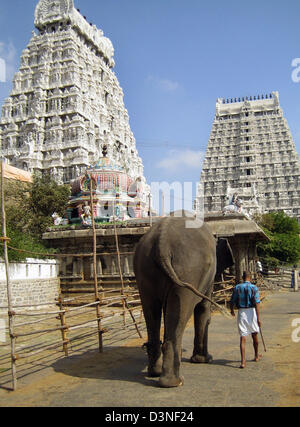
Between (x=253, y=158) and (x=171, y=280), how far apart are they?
2550 inches

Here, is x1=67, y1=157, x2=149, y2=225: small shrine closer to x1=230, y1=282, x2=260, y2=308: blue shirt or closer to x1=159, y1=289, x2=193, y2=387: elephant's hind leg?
x1=230, y1=282, x2=260, y2=308: blue shirt

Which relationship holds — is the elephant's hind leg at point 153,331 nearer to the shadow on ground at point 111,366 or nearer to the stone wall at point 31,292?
the shadow on ground at point 111,366

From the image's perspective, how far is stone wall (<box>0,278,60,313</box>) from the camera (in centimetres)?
1489

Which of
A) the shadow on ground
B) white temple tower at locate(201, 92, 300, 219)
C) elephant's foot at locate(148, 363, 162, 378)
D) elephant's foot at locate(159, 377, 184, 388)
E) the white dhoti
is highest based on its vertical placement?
white temple tower at locate(201, 92, 300, 219)

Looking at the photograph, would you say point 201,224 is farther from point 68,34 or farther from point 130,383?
point 68,34

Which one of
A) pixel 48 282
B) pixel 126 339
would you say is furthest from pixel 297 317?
pixel 48 282

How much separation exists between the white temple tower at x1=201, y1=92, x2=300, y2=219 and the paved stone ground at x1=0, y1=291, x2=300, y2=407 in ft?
179

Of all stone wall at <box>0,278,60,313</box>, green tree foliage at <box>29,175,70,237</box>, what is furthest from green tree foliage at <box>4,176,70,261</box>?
stone wall at <box>0,278,60,313</box>

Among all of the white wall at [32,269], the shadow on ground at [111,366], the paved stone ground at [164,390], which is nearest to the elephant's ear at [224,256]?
the paved stone ground at [164,390]

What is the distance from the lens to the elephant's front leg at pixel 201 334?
20.0 ft

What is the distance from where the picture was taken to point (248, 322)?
611 centimetres
